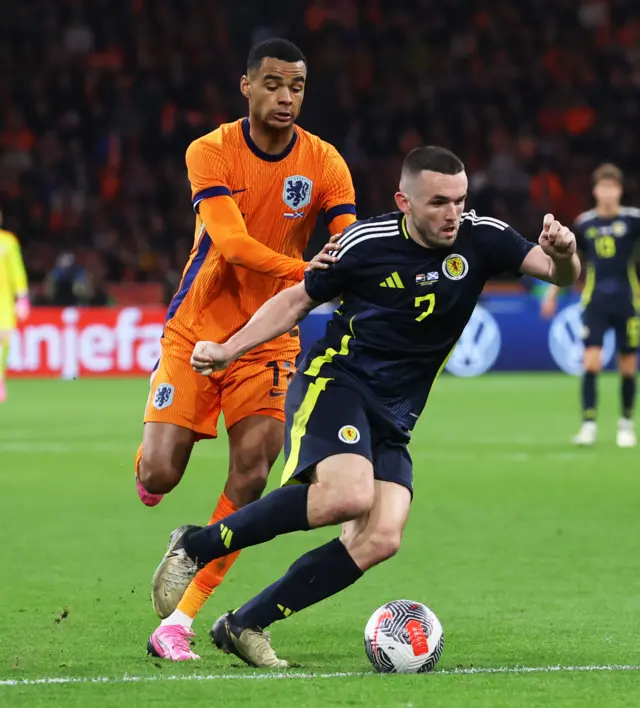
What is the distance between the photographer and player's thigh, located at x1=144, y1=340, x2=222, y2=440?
558cm

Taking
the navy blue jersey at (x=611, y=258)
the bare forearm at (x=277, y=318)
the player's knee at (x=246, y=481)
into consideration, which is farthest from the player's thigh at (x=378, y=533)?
the navy blue jersey at (x=611, y=258)

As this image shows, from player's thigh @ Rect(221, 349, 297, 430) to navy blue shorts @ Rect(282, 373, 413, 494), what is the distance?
0.55 m

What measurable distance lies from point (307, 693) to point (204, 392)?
1681 millimetres

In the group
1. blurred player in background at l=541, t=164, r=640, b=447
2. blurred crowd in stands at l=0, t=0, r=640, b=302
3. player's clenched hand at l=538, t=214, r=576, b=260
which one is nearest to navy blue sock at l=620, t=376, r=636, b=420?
blurred player in background at l=541, t=164, r=640, b=447

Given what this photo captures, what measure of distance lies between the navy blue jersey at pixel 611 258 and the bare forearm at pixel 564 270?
25.3 feet

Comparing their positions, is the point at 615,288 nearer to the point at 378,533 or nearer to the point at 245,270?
the point at 245,270

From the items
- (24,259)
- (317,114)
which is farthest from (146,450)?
(317,114)

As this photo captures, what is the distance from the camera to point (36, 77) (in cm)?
2469

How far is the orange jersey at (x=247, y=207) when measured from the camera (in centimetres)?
556

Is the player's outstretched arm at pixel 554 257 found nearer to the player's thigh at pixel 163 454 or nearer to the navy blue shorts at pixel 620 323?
the player's thigh at pixel 163 454

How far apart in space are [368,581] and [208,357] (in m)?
2.06

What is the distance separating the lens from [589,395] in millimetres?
11953

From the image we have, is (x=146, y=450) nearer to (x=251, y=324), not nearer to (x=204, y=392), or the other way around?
(x=204, y=392)

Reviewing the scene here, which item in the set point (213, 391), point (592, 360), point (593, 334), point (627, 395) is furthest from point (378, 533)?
point (627, 395)
